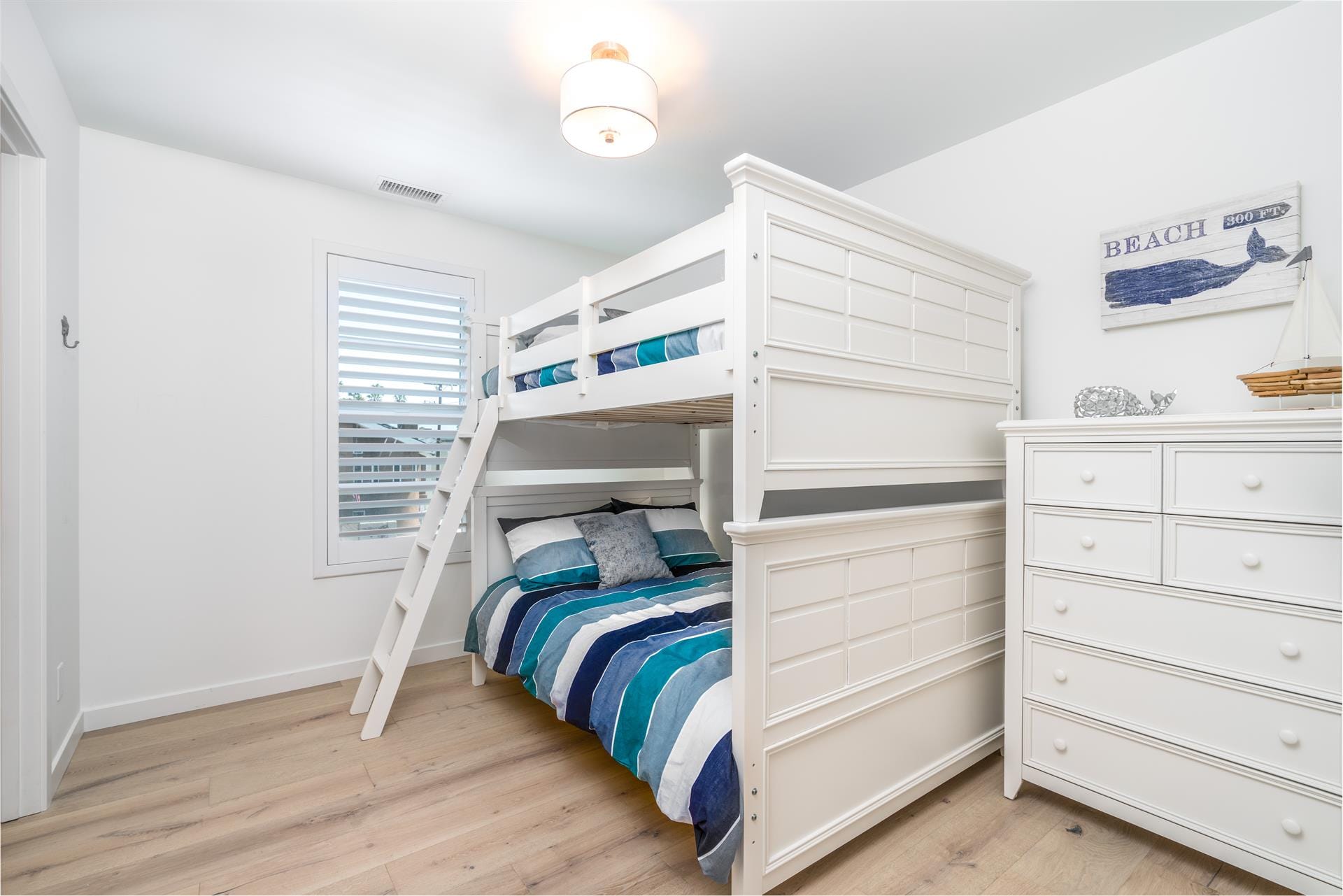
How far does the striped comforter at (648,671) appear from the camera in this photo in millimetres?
1526

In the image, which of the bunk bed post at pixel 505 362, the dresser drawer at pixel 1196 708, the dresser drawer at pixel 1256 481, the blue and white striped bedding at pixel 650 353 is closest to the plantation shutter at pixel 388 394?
the bunk bed post at pixel 505 362

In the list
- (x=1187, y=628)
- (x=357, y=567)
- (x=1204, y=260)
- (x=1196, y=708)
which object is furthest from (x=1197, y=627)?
(x=357, y=567)

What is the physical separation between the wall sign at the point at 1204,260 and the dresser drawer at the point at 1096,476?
64cm

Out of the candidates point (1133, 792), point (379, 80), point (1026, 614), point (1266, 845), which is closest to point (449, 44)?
point (379, 80)

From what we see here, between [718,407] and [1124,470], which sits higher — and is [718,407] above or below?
above

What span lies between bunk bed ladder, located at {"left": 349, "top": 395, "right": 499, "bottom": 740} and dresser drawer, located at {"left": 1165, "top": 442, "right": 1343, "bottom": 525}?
2533 millimetres

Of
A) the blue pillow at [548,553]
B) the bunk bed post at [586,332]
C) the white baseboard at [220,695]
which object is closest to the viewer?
the bunk bed post at [586,332]

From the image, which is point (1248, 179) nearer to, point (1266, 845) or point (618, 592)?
point (1266, 845)

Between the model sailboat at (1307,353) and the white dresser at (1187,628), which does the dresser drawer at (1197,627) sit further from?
the model sailboat at (1307,353)

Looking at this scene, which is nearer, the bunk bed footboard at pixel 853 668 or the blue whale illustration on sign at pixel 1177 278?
the bunk bed footboard at pixel 853 668

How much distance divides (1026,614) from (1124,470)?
1.82 ft

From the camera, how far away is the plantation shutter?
3.11 m

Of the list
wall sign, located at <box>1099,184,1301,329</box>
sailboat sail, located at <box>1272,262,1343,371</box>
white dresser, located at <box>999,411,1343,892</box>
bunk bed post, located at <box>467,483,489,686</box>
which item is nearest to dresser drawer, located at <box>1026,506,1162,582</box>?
Result: white dresser, located at <box>999,411,1343,892</box>

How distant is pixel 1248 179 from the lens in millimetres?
1933
